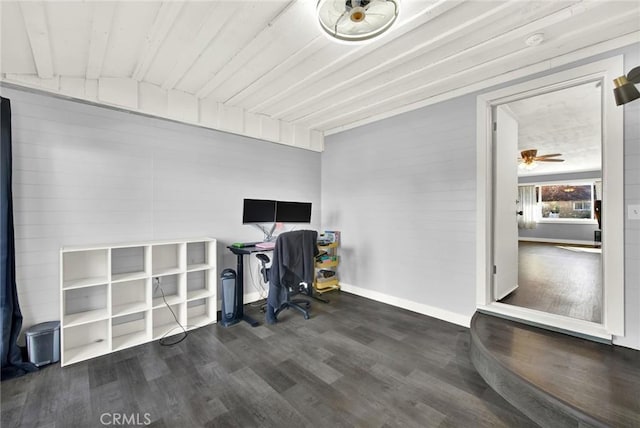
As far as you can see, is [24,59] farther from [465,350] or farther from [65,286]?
[465,350]

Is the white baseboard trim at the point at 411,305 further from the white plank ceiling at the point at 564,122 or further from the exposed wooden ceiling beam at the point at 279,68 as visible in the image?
the exposed wooden ceiling beam at the point at 279,68

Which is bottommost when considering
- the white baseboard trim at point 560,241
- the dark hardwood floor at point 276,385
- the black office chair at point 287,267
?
the dark hardwood floor at point 276,385

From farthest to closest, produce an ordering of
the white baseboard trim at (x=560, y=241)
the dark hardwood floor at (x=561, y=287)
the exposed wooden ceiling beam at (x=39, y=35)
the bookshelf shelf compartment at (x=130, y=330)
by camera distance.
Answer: the white baseboard trim at (x=560, y=241), the dark hardwood floor at (x=561, y=287), the bookshelf shelf compartment at (x=130, y=330), the exposed wooden ceiling beam at (x=39, y=35)

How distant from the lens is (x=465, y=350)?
240 centimetres

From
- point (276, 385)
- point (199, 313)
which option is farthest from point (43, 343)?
point (276, 385)

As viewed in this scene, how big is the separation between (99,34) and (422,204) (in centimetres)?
344

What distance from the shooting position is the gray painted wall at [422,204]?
2.01 m

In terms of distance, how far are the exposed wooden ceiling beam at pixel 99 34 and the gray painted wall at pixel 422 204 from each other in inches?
121

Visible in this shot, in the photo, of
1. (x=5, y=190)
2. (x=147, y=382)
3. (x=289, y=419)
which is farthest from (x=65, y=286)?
(x=289, y=419)

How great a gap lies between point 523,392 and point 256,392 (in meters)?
1.79

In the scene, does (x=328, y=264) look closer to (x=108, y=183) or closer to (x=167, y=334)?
(x=167, y=334)

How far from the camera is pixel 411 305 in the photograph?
3.37 m

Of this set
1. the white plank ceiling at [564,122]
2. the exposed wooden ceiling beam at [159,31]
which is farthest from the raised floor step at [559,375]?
the exposed wooden ceiling beam at [159,31]

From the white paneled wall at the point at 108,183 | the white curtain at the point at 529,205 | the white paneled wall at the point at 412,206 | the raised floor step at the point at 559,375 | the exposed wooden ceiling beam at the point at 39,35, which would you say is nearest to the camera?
the raised floor step at the point at 559,375
